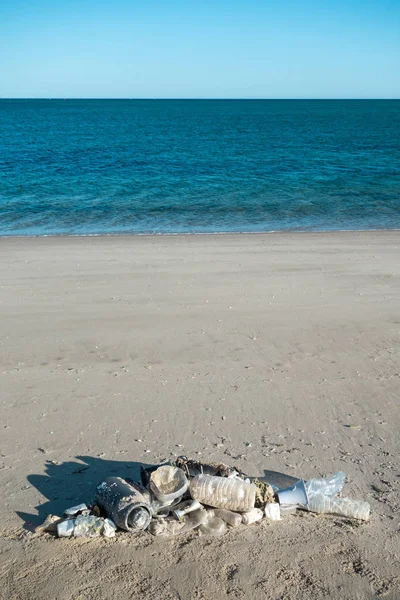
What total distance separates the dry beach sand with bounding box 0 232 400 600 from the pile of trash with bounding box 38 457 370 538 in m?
0.09

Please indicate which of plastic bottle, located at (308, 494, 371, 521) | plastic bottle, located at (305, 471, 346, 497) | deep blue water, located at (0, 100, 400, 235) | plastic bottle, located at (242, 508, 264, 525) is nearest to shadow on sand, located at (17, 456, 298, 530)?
plastic bottle, located at (305, 471, 346, 497)

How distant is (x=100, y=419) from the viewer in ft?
20.6

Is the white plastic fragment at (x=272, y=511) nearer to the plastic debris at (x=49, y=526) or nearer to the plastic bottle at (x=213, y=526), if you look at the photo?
the plastic bottle at (x=213, y=526)

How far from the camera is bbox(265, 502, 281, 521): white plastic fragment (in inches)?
183

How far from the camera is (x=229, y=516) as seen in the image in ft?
15.0

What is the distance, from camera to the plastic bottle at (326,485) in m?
4.87

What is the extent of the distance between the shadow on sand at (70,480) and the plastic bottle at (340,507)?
4.88ft

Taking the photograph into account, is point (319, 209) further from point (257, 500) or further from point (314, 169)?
point (257, 500)

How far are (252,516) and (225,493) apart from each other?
0.93ft

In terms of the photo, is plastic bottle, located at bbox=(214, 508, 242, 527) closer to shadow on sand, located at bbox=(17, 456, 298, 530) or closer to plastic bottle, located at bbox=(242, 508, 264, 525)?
plastic bottle, located at bbox=(242, 508, 264, 525)

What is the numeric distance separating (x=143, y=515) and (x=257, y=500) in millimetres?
889

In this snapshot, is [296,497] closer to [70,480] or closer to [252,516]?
[252,516]

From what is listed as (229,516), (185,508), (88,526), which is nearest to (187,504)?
(185,508)

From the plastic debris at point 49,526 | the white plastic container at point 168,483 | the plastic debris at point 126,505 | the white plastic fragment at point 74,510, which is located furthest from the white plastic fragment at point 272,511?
the plastic debris at point 49,526
